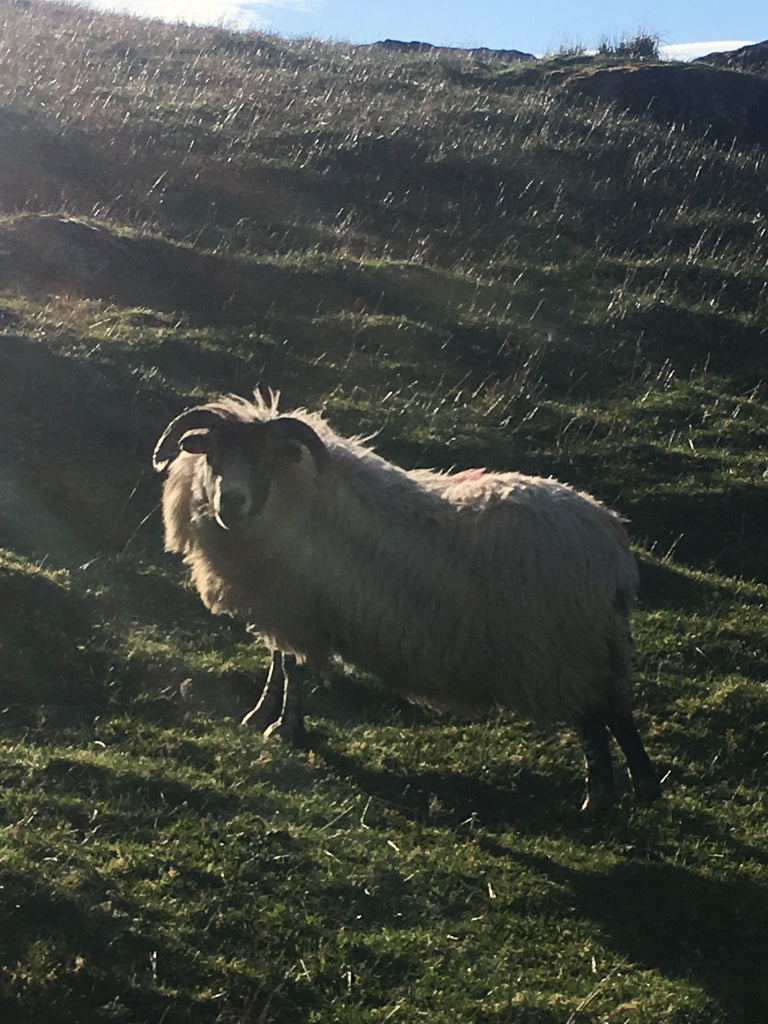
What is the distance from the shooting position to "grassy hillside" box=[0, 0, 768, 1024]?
554cm

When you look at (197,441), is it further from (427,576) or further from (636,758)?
(636,758)

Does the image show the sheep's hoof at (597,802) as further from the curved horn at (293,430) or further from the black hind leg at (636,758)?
the curved horn at (293,430)

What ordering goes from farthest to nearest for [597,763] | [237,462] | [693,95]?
[693,95] < [597,763] < [237,462]

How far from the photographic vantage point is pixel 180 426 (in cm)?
789

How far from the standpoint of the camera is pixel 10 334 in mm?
12969

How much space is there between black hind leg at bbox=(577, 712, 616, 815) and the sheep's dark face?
2523 millimetres

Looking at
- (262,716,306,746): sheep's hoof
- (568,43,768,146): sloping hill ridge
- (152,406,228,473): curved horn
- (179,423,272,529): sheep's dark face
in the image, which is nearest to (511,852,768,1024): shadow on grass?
(262,716,306,746): sheep's hoof

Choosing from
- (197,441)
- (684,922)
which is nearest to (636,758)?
(684,922)

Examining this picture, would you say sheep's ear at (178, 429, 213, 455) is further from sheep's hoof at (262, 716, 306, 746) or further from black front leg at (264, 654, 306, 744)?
sheep's hoof at (262, 716, 306, 746)

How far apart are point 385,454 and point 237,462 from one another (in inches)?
204

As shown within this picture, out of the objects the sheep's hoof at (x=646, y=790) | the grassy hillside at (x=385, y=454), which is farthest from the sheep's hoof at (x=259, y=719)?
the sheep's hoof at (x=646, y=790)

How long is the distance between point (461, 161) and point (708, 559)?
1236 cm

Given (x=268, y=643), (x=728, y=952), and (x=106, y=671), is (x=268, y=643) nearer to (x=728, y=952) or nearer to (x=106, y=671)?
(x=106, y=671)

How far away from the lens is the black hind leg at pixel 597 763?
7520 millimetres
